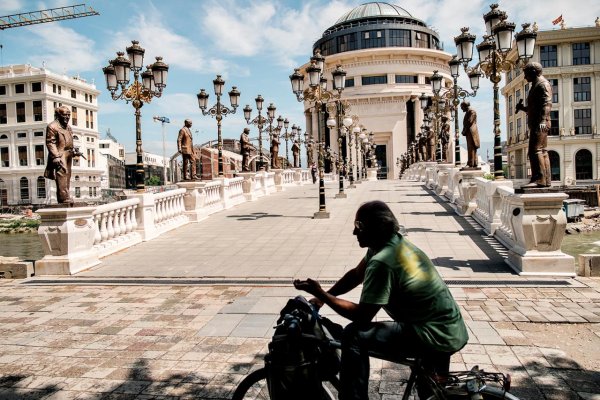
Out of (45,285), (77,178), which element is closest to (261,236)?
(45,285)

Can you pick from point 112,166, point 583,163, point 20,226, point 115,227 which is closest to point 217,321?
point 115,227

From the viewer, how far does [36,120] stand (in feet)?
221

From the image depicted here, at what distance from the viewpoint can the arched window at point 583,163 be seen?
58.0 m

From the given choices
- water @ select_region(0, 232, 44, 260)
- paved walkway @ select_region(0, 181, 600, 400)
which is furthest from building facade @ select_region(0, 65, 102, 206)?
paved walkway @ select_region(0, 181, 600, 400)

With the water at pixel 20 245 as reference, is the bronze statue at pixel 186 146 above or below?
above

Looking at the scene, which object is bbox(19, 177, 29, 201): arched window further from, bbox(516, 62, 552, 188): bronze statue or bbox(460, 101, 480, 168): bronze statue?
bbox(516, 62, 552, 188): bronze statue

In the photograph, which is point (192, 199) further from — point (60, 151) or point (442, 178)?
point (442, 178)

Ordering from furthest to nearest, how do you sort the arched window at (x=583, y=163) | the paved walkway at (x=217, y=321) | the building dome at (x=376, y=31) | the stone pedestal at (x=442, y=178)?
the building dome at (x=376, y=31)
the arched window at (x=583, y=163)
the stone pedestal at (x=442, y=178)
the paved walkway at (x=217, y=321)

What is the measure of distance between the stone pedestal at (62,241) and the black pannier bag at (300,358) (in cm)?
787

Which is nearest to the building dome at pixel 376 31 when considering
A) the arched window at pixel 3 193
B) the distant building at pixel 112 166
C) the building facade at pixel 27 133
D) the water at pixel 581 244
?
the building facade at pixel 27 133

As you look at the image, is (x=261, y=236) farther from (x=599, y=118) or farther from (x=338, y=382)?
(x=599, y=118)

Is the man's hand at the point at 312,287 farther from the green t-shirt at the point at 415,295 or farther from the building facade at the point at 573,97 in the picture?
the building facade at the point at 573,97

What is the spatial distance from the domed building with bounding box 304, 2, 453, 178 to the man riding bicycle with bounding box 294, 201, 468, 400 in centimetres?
6870

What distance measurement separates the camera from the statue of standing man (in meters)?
9.35
